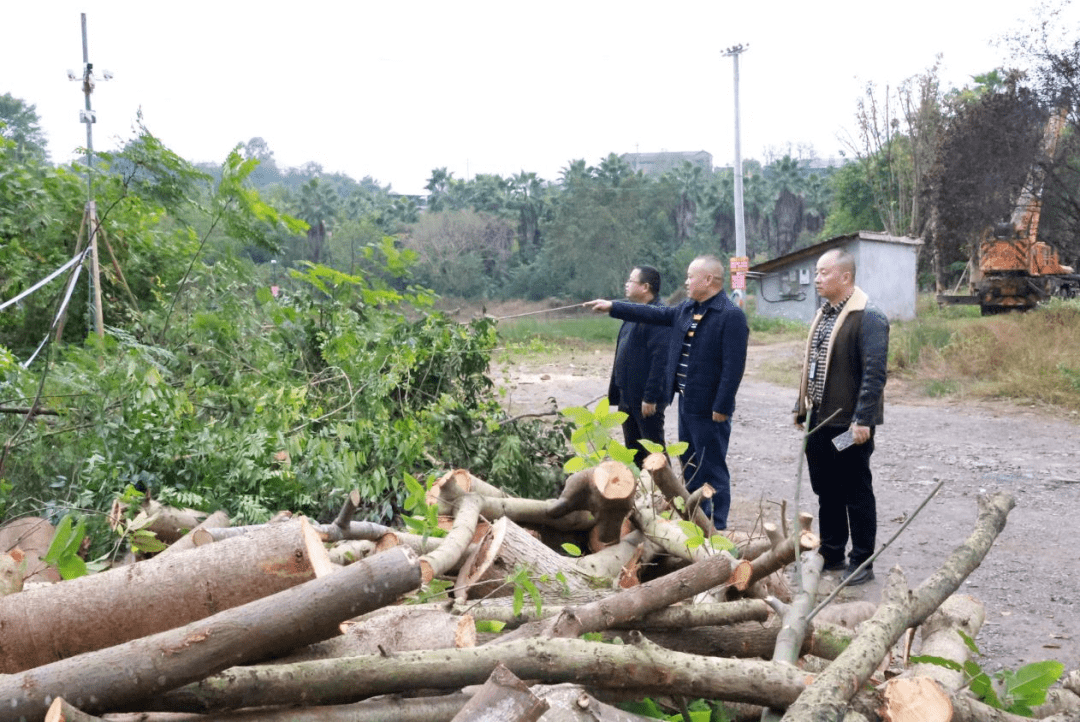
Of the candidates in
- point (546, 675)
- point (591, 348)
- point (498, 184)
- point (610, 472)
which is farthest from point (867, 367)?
point (498, 184)

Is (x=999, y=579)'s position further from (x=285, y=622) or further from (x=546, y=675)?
(x=285, y=622)

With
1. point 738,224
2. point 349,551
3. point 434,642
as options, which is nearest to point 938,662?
point 434,642

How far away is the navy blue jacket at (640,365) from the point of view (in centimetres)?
625

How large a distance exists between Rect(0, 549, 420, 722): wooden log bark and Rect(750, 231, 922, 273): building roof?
83.0 ft

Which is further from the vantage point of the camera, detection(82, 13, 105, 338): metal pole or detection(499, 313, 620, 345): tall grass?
detection(499, 313, 620, 345): tall grass

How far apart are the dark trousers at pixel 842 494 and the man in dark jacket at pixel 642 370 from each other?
1.23 metres

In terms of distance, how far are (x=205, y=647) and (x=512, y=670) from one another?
0.74m

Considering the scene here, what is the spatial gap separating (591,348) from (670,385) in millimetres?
18650

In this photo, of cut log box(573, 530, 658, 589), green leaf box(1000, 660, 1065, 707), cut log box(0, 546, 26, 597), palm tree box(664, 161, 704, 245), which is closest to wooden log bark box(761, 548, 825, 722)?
green leaf box(1000, 660, 1065, 707)

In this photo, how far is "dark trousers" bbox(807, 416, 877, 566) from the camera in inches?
204

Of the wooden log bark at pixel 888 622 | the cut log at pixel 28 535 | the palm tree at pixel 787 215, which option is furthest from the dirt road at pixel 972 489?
the palm tree at pixel 787 215

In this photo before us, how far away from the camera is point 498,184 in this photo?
2078 inches

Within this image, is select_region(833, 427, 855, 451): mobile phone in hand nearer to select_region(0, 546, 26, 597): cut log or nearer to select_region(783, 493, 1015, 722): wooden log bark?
select_region(783, 493, 1015, 722): wooden log bark

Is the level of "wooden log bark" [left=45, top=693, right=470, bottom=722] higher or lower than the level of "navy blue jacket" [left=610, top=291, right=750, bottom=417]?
lower
